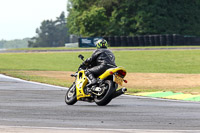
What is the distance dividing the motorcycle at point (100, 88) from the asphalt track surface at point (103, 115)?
0.28 m

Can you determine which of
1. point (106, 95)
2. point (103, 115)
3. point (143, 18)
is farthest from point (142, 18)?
point (103, 115)

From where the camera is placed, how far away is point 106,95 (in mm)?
11211

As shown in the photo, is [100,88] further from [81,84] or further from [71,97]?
[71,97]

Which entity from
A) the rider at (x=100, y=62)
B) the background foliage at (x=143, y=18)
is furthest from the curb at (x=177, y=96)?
the background foliage at (x=143, y=18)

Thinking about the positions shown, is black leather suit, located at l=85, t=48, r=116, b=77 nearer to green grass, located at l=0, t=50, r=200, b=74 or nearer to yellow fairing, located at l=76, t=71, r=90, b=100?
yellow fairing, located at l=76, t=71, r=90, b=100

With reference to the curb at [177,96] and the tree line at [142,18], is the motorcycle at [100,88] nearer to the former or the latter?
the curb at [177,96]

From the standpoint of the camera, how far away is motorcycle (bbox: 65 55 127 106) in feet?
36.6

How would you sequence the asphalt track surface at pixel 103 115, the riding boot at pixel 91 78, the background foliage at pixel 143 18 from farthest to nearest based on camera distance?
the background foliage at pixel 143 18 → the riding boot at pixel 91 78 → the asphalt track surface at pixel 103 115

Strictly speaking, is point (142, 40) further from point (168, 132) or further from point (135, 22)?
point (168, 132)

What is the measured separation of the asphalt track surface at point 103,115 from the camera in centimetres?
786

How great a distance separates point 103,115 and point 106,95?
1.66m

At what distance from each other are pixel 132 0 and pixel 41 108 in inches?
2540

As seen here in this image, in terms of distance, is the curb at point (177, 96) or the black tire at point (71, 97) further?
the curb at point (177, 96)

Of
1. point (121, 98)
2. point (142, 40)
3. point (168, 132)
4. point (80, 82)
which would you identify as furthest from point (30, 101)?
point (142, 40)
